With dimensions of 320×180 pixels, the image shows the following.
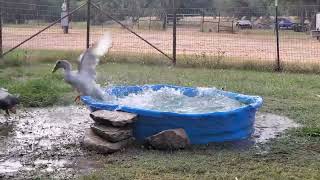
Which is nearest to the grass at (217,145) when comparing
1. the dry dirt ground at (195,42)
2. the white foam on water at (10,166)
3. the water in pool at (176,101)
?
the white foam on water at (10,166)

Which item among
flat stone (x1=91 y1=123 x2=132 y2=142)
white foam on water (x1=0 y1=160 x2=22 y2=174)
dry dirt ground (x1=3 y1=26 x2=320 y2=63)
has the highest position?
dry dirt ground (x1=3 y1=26 x2=320 y2=63)

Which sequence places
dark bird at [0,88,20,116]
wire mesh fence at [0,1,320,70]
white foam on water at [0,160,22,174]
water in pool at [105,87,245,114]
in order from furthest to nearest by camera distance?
wire mesh fence at [0,1,320,70] < dark bird at [0,88,20,116] < water in pool at [105,87,245,114] < white foam on water at [0,160,22,174]

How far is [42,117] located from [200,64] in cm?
712

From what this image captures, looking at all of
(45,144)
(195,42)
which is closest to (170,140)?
(45,144)

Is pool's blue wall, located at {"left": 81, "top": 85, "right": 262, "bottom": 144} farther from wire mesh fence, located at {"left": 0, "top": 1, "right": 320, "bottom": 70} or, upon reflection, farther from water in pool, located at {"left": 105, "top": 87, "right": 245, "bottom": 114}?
wire mesh fence, located at {"left": 0, "top": 1, "right": 320, "bottom": 70}

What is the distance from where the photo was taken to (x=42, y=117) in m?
8.61

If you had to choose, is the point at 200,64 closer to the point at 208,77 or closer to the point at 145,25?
the point at 208,77

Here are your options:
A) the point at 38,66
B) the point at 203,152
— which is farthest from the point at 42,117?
the point at 38,66

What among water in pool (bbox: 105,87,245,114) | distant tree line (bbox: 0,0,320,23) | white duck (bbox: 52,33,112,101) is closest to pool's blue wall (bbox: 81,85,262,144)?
water in pool (bbox: 105,87,245,114)

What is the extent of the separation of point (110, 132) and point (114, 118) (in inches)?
7.1

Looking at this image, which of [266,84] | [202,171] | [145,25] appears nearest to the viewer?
[202,171]

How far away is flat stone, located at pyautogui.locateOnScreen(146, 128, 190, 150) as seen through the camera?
259 inches

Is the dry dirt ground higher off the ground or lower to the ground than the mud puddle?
higher

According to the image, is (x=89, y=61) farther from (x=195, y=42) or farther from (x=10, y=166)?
(x=195, y=42)
